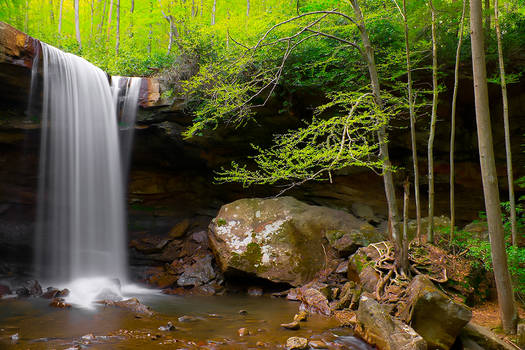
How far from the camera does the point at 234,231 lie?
8.73 metres

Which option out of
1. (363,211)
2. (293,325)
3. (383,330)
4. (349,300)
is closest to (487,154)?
(383,330)

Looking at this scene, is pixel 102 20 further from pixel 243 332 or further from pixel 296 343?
pixel 296 343

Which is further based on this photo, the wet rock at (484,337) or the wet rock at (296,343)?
the wet rock at (296,343)

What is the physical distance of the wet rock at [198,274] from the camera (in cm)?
905

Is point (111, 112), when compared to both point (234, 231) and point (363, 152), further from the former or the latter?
point (363, 152)

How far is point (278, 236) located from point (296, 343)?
169 inches

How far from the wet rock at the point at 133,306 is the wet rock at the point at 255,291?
2.73 m

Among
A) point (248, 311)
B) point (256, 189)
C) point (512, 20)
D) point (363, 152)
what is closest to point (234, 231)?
point (248, 311)

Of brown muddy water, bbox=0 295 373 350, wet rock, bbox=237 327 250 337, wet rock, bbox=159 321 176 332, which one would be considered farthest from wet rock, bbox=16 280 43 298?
wet rock, bbox=237 327 250 337

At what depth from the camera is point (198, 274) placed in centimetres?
928

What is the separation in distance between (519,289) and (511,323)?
76.9 inches

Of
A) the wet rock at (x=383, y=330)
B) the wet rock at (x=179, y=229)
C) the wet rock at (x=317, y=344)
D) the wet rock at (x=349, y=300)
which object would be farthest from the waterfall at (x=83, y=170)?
the wet rock at (x=383, y=330)

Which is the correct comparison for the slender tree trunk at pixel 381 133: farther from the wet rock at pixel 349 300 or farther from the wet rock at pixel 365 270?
the wet rock at pixel 349 300

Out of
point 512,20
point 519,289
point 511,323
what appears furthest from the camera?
point 512,20
